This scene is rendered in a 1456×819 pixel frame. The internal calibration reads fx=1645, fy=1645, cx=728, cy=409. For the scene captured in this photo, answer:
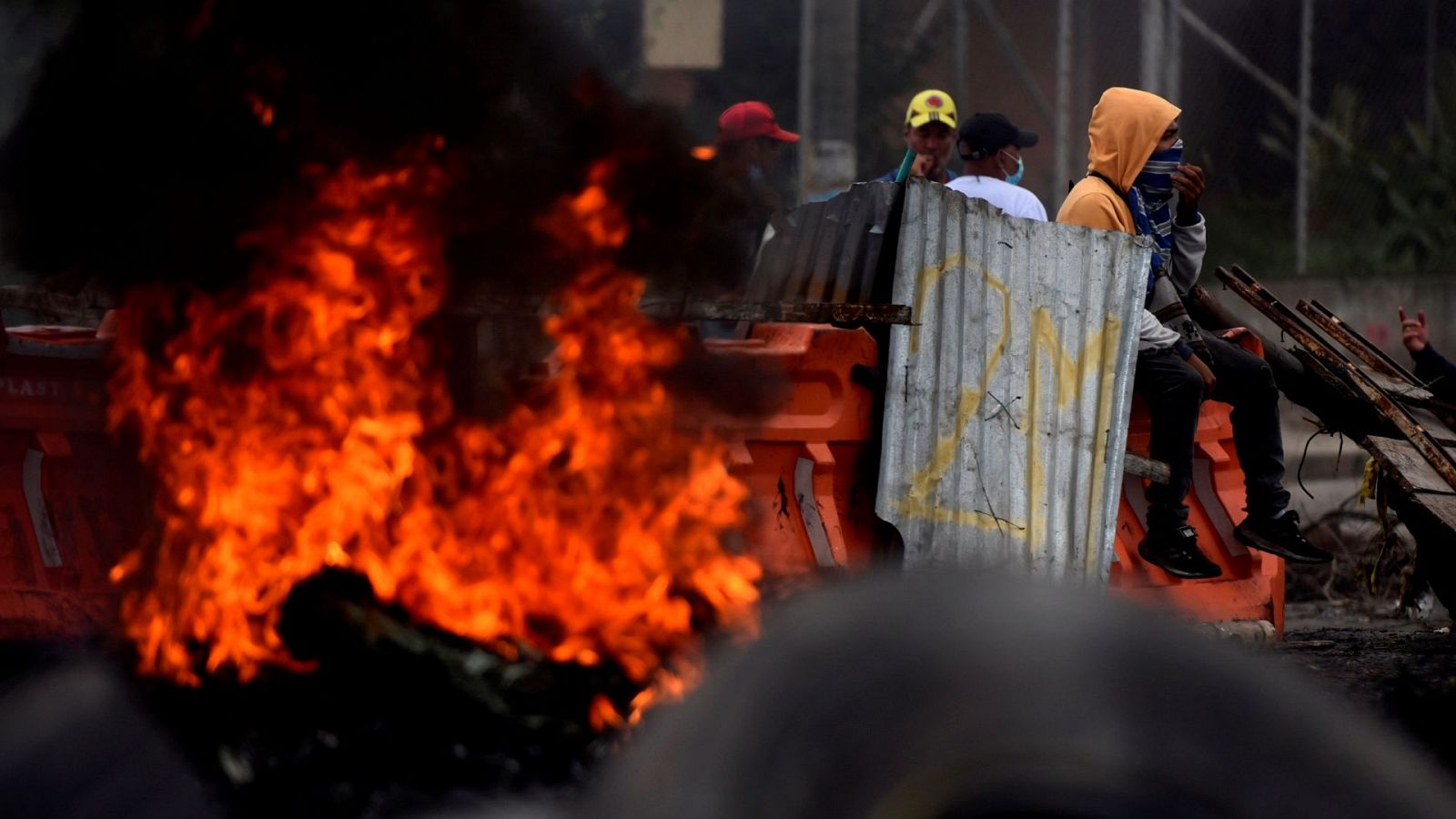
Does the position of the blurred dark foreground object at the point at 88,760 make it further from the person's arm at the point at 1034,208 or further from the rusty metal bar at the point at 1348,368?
the rusty metal bar at the point at 1348,368

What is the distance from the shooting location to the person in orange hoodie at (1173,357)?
6117 mm

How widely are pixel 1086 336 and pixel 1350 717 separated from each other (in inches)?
166

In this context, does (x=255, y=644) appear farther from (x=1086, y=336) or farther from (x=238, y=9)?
(x=1086, y=336)

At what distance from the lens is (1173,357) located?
6082 millimetres

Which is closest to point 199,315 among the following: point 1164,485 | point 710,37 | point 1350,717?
point 1350,717

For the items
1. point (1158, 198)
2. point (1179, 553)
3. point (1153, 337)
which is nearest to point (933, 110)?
point (1158, 198)

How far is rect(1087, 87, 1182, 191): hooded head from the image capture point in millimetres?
6332

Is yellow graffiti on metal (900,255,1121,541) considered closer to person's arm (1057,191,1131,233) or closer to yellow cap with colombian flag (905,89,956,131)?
person's arm (1057,191,1131,233)

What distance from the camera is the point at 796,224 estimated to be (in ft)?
19.9

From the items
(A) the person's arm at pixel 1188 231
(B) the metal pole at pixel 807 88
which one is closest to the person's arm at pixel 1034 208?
(A) the person's arm at pixel 1188 231

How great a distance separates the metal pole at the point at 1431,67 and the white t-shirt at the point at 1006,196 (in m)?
7.62

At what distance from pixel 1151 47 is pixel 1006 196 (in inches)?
208

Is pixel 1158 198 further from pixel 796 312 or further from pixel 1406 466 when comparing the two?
pixel 796 312

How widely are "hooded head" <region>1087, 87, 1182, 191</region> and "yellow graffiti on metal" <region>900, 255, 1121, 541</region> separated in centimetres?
74
